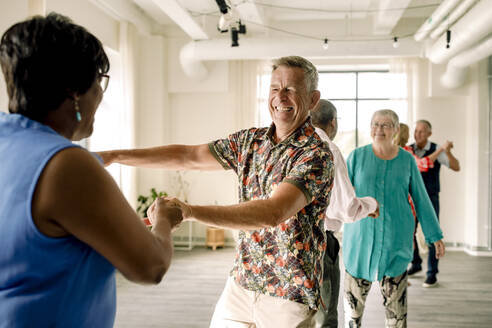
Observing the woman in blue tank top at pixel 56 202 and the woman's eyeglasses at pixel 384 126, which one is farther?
the woman's eyeglasses at pixel 384 126

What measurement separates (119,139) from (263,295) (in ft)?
17.7

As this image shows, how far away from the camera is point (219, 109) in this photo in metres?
7.30

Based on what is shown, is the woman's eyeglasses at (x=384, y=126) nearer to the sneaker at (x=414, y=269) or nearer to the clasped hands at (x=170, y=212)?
the clasped hands at (x=170, y=212)

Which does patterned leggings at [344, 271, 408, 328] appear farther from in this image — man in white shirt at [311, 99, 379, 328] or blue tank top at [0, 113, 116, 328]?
blue tank top at [0, 113, 116, 328]

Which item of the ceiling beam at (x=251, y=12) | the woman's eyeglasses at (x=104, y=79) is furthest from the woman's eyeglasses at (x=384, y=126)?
the ceiling beam at (x=251, y=12)

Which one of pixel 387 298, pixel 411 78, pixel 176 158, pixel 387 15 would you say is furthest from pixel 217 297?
pixel 411 78

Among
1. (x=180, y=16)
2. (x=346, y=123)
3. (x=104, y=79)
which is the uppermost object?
(x=180, y=16)

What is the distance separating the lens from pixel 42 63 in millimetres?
816

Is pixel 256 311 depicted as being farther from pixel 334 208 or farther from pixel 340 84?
pixel 340 84

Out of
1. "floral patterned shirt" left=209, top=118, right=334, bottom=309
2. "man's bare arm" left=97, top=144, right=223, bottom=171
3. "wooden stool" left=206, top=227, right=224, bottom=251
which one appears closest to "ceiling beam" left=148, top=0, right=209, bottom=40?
"wooden stool" left=206, top=227, right=224, bottom=251

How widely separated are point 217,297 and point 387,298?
2220 millimetres

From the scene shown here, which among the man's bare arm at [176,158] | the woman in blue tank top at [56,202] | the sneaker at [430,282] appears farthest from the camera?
the sneaker at [430,282]

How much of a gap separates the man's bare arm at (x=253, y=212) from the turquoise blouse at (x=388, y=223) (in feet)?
5.07

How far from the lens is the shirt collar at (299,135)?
1568 mm
